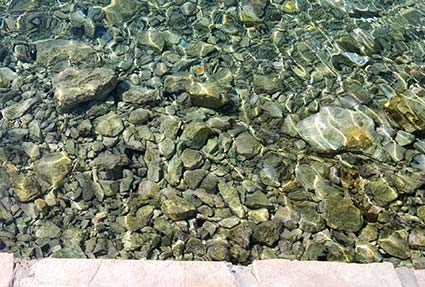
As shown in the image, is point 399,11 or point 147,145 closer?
point 147,145

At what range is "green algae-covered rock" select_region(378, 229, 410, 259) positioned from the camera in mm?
3719

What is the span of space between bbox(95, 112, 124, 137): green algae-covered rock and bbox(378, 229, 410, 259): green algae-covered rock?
7.55ft

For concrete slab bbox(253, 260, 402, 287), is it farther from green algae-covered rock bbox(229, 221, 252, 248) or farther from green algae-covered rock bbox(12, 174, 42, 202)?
green algae-covered rock bbox(12, 174, 42, 202)

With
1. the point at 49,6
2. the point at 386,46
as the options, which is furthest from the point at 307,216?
the point at 49,6

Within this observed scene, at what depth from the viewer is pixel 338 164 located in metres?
4.25

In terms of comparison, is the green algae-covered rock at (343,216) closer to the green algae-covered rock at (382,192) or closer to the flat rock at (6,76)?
the green algae-covered rock at (382,192)

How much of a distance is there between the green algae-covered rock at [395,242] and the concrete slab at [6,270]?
2.55 meters

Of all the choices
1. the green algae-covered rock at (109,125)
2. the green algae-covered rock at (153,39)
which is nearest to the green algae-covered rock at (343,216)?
the green algae-covered rock at (109,125)

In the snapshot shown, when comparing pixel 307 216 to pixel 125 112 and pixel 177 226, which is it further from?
pixel 125 112

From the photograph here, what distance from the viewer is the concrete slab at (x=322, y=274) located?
2.98 m

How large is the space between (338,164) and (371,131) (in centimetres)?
49

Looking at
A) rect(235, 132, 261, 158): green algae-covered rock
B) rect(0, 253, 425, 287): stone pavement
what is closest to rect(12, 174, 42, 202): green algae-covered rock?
rect(0, 253, 425, 287): stone pavement

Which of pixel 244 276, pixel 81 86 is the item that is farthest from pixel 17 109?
pixel 244 276

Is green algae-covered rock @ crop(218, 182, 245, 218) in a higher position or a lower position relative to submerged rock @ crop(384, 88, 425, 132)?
lower
